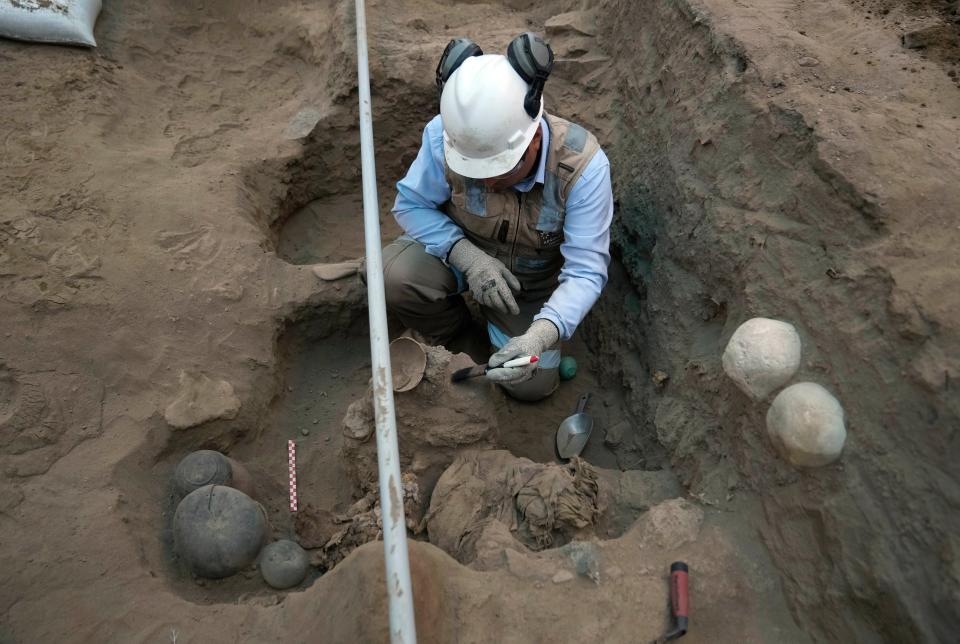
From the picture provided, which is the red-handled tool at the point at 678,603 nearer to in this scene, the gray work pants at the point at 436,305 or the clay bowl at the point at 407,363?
the clay bowl at the point at 407,363

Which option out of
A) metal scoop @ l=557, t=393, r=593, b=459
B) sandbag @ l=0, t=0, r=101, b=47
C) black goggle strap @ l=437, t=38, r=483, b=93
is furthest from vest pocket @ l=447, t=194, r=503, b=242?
sandbag @ l=0, t=0, r=101, b=47

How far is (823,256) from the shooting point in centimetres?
195

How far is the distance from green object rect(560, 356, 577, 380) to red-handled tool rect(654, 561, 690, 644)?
4.94ft

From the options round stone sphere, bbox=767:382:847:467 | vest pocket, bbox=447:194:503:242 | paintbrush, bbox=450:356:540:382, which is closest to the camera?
round stone sphere, bbox=767:382:847:467

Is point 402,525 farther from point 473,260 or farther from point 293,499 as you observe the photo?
point 473,260

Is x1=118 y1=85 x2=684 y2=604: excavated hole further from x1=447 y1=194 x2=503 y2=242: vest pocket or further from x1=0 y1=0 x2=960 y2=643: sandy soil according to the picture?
x1=447 y1=194 x2=503 y2=242: vest pocket

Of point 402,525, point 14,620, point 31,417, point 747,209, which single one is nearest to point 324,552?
point 402,525

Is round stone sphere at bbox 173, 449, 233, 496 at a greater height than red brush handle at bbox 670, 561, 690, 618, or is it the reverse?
red brush handle at bbox 670, 561, 690, 618

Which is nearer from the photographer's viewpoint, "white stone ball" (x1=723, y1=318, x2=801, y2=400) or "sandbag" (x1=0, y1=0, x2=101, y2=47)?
"white stone ball" (x1=723, y1=318, x2=801, y2=400)

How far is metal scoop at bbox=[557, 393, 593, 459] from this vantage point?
2910mm

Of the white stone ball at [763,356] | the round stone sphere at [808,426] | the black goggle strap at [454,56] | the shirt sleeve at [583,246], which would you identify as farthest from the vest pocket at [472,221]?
the round stone sphere at [808,426]

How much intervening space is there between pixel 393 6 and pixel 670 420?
3252 mm

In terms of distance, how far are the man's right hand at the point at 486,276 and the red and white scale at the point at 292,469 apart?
43.0 inches

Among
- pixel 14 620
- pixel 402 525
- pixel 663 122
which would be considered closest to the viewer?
pixel 402 525
